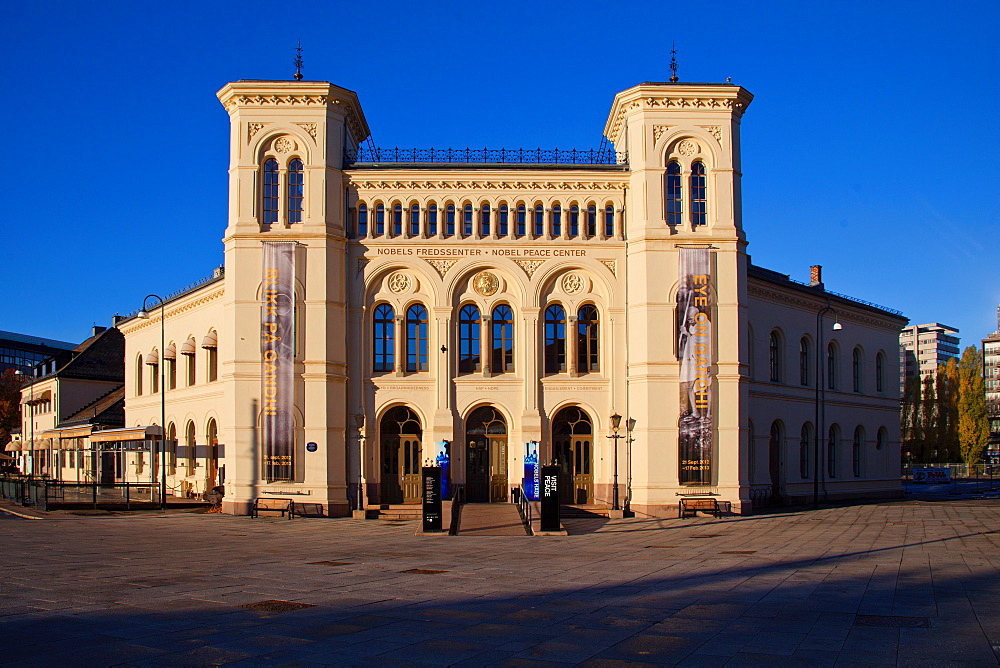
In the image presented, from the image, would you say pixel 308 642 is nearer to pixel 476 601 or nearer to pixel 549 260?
pixel 476 601

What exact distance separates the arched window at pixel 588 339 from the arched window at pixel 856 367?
1767cm

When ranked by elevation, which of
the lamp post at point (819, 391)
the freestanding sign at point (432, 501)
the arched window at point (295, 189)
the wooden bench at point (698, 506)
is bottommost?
the wooden bench at point (698, 506)

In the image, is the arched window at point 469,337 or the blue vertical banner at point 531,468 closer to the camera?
the blue vertical banner at point 531,468

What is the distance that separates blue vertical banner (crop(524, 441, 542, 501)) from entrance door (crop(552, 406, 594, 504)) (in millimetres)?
1151

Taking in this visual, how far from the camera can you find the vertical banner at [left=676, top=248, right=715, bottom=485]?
3409 centimetres

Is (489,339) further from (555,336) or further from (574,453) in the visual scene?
(574,453)

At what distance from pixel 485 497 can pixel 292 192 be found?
13779 mm

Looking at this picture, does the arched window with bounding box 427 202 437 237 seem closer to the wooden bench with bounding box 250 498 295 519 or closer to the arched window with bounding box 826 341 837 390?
the wooden bench with bounding box 250 498 295 519

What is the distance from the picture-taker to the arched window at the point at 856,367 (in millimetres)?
47206

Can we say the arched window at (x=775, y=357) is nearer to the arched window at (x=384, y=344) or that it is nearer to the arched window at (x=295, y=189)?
the arched window at (x=384, y=344)

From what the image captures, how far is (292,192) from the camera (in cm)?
3538

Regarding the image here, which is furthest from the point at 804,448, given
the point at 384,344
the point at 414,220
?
the point at 414,220

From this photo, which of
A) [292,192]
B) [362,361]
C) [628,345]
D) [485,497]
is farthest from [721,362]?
[292,192]

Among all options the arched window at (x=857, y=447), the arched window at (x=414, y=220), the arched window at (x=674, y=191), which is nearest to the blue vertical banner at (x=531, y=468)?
the arched window at (x=414, y=220)
